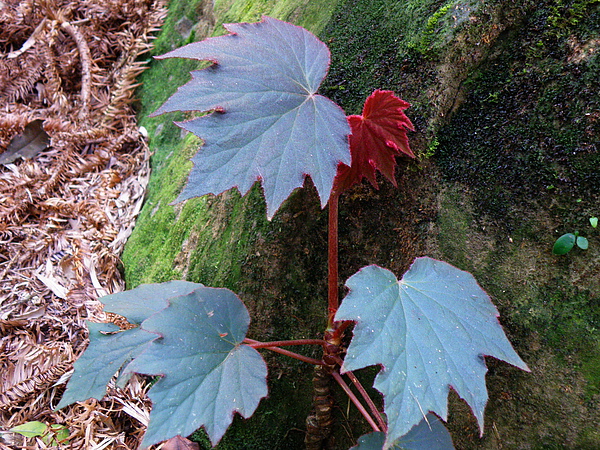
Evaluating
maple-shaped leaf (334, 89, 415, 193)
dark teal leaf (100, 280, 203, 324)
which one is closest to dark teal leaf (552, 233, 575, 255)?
maple-shaped leaf (334, 89, 415, 193)

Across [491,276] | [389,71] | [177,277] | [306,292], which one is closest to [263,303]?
[306,292]

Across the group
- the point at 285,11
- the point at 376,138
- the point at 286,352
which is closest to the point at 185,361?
the point at 286,352

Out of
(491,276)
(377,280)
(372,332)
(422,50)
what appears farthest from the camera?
(422,50)

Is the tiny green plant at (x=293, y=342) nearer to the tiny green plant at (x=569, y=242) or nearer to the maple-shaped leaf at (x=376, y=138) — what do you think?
the maple-shaped leaf at (x=376, y=138)

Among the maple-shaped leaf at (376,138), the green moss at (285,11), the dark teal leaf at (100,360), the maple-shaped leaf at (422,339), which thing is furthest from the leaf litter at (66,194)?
the maple-shaped leaf at (376,138)

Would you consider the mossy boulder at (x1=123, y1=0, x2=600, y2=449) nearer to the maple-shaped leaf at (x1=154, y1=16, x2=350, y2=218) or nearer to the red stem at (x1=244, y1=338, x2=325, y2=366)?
the red stem at (x1=244, y1=338, x2=325, y2=366)

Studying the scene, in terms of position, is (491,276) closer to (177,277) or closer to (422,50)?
(422,50)

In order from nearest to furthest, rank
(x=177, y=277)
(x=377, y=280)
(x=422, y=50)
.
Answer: (x=377, y=280) < (x=422, y=50) < (x=177, y=277)

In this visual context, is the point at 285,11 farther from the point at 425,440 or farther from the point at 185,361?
the point at 425,440
